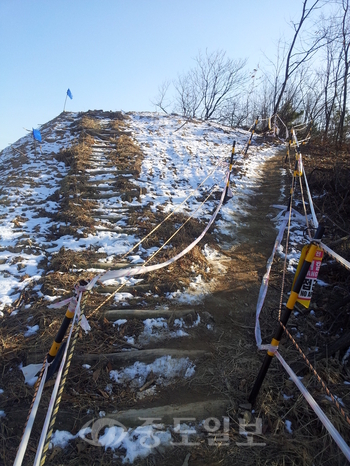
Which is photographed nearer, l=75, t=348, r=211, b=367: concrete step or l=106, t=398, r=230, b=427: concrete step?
l=106, t=398, r=230, b=427: concrete step

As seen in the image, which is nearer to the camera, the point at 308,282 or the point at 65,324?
the point at 65,324

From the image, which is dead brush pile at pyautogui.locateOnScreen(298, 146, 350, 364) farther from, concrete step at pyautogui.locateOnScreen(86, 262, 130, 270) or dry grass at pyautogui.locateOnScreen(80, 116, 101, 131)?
dry grass at pyautogui.locateOnScreen(80, 116, 101, 131)

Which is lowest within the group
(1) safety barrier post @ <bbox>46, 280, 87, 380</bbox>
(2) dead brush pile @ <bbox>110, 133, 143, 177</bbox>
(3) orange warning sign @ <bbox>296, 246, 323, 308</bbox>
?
(1) safety barrier post @ <bbox>46, 280, 87, 380</bbox>

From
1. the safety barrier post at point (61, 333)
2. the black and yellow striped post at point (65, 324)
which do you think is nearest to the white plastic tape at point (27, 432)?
the safety barrier post at point (61, 333)

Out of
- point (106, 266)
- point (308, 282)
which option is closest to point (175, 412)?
point (308, 282)

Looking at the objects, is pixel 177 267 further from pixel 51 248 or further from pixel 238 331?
pixel 51 248

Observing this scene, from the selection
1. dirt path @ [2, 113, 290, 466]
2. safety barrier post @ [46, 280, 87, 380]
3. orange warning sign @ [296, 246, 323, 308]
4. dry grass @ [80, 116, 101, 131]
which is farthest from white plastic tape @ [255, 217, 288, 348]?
dry grass @ [80, 116, 101, 131]

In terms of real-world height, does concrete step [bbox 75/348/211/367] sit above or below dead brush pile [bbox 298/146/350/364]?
below

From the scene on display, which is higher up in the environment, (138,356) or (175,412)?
(138,356)

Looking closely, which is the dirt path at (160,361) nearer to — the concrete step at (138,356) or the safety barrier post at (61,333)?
the concrete step at (138,356)

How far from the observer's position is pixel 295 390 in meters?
3.05

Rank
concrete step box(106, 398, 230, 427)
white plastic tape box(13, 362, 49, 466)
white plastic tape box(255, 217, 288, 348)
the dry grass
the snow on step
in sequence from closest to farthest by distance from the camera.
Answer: white plastic tape box(13, 362, 49, 466) < concrete step box(106, 398, 230, 427) < white plastic tape box(255, 217, 288, 348) < the snow on step < the dry grass

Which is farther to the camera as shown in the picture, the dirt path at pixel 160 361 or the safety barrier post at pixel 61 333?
the dirt path at pixel 160 361

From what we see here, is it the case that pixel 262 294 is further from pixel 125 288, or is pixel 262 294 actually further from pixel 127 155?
pixel 127 155
